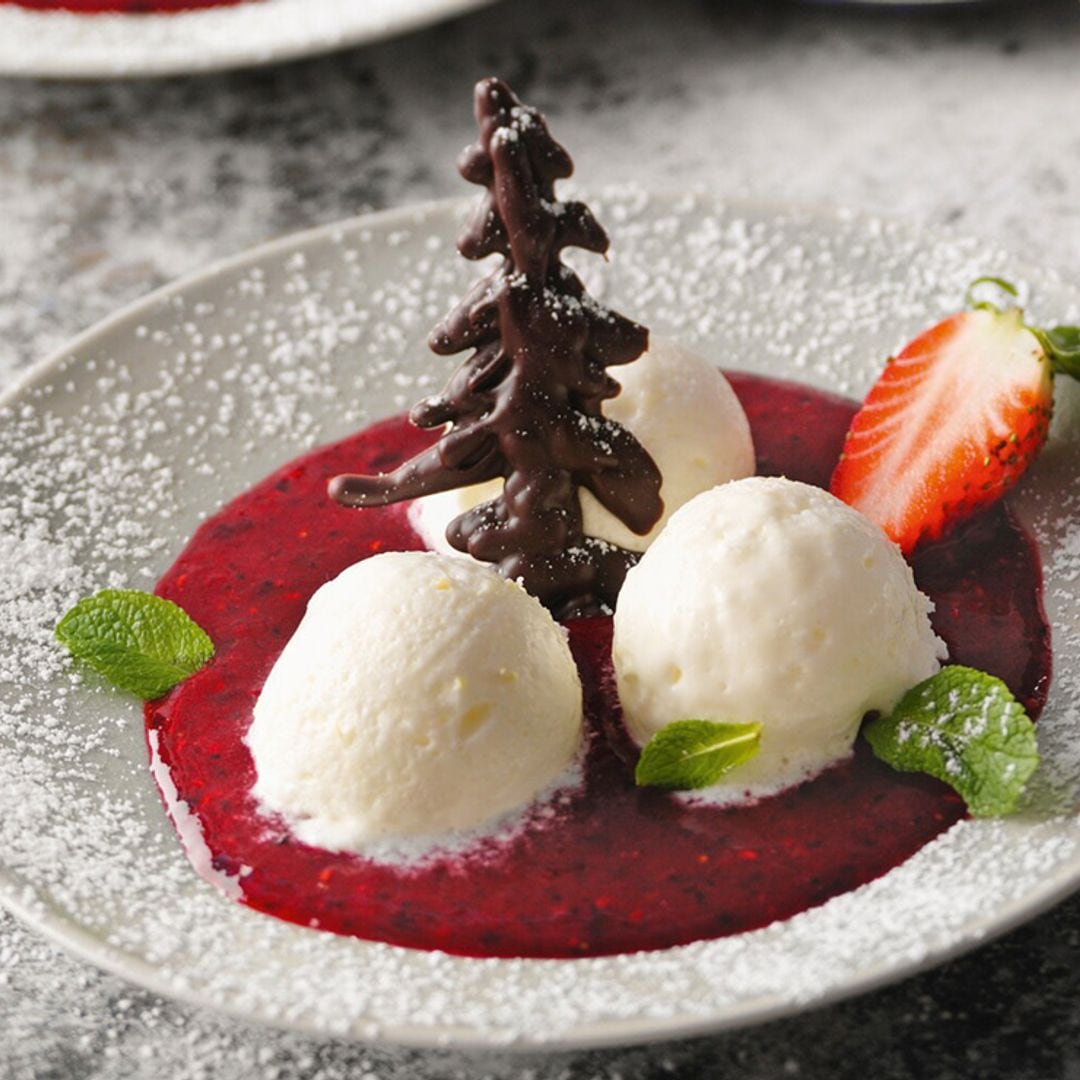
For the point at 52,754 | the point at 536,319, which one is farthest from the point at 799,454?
the point at 52,754

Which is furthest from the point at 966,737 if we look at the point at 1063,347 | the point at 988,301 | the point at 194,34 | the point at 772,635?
the point at 194,34

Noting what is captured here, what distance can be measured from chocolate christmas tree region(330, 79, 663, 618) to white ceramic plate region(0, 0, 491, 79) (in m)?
1.04

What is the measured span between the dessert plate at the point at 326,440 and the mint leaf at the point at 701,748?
0.16 meters

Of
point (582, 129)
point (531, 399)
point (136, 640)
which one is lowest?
point (136, 640)

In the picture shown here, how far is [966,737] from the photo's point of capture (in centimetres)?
162

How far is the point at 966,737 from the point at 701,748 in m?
0.24

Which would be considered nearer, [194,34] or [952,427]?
[952,427]

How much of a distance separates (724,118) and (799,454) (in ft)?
3.43

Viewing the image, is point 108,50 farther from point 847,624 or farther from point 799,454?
point 847,624

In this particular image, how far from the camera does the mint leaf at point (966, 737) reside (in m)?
1.57

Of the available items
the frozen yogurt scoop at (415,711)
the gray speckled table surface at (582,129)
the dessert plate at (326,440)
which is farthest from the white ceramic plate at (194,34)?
the frozen yogurt scoop at (415,711)

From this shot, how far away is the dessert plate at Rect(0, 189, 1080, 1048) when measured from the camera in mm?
1423

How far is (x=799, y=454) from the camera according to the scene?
6.85 feet

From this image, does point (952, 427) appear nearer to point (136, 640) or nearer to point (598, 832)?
point (598, 832)
